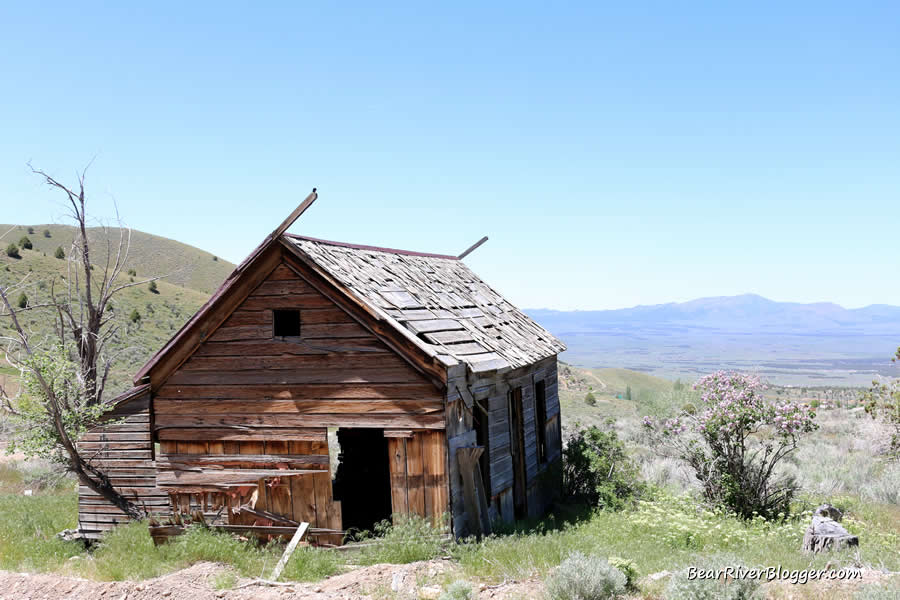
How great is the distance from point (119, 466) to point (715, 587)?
9.37 metres

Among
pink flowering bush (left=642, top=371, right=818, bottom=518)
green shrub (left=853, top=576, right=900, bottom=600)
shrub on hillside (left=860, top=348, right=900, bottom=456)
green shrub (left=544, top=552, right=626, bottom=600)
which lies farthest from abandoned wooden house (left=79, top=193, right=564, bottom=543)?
shrub on hillside (left=860, top=348, right=900, bottom=456)

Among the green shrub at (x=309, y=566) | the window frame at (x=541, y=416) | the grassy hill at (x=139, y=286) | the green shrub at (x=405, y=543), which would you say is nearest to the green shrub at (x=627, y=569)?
the green shrub at (x=405, y=543)

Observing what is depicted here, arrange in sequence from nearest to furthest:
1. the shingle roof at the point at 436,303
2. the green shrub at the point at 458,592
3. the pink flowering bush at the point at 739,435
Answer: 1. the green shrub at the point at 458,592
2. the shingle roof at the point at 436,303
3. the pink flowering bush at the point at 739,435

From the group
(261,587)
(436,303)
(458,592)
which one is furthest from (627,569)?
(436,303)

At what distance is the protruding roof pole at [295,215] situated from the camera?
10.3 m

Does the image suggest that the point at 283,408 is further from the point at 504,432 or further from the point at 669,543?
the point at 669,543

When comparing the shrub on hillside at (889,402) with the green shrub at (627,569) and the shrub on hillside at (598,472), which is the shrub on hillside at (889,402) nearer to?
the shrub on hillside at (598,472)

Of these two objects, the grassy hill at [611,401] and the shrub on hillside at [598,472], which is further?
the grassy hill at [611,401]

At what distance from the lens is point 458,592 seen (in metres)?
7.71

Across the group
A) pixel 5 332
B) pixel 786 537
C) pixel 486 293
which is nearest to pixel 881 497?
pixel 786 537

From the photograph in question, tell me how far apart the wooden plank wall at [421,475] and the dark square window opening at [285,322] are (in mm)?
2574

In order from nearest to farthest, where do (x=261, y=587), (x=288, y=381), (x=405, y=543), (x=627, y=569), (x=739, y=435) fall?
(x=627, y=569) → (x=261, y=587) → (x=405, y=543) → (x=288, y=381) → (x=739, y=435)

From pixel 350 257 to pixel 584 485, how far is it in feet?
22.7

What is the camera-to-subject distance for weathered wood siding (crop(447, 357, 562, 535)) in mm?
10219
